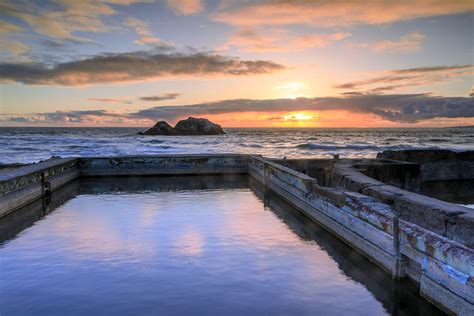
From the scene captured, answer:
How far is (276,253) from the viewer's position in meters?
7.85

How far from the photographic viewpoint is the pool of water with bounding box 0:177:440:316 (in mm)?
5672

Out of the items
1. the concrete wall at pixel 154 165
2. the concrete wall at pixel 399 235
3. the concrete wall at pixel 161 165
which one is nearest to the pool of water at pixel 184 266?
the concrete wall at pixel 399 235

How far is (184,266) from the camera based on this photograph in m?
7.07

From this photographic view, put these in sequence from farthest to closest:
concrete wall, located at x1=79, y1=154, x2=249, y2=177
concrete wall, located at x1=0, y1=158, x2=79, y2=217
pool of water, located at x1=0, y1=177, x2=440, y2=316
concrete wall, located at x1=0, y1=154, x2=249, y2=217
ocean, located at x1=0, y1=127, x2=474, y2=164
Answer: ocean, located at x1=0, y1=127, x2=474, y2=164
concrete wall, located at x1=79, y1=154, x2=249, y2=177
concrete wall, located at x1=0, y1=154, x2=249, y2=217
concrete wall, located at x1=0, y1=158, x2=79, y2=217
pool of water, located at x1=0, y1=177, x2=440, y2=316

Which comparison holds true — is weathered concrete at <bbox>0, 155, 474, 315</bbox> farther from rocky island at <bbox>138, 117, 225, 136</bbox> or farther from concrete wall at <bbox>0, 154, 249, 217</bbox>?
rocky island at <bbox>138, 117, 225, 136</bbox>

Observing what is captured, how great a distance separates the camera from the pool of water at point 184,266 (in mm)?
5672

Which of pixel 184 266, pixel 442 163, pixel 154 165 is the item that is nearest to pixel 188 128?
pixel 154 165

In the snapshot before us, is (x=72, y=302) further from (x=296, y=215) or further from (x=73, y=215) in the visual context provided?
(x=296, y=215)

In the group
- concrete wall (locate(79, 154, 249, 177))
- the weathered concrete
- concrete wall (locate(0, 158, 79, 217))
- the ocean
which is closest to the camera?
the weathered concrete

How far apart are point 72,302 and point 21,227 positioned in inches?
203

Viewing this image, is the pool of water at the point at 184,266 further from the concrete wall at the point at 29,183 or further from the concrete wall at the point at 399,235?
the concrete wall at the point at 29,183

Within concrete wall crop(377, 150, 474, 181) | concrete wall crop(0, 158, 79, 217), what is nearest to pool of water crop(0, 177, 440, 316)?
concrete wall crop(0, 158, 79, 217)

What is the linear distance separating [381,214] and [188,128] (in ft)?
399

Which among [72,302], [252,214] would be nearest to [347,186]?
[252,214]
